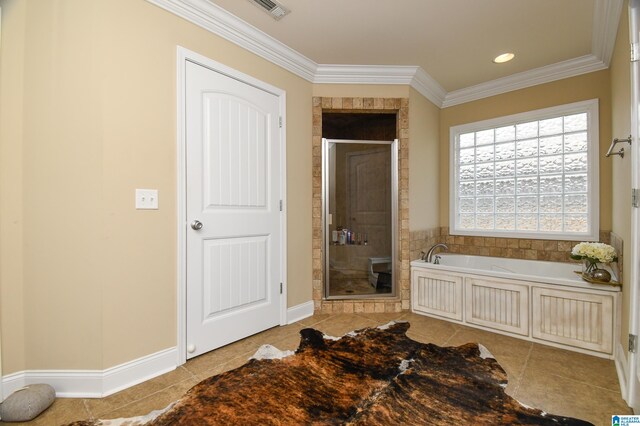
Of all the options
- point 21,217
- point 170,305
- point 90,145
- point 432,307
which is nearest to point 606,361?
point 432,307

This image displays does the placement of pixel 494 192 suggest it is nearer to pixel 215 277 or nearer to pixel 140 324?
pixel 215 277

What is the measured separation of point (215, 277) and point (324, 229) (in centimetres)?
122

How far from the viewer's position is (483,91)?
339 centimetres

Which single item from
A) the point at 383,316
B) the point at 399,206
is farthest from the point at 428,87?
the point at 383,316

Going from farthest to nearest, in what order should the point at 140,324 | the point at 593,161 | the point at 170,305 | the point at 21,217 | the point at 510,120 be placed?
the point at 510,120 < the point at 593,161 < the point at 170,305 < the point at 140,324 < the point at 21,217

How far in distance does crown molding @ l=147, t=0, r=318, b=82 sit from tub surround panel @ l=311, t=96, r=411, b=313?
0.39 meters

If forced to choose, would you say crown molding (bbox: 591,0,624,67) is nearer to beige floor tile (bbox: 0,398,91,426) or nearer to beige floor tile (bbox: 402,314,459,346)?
beige floor tile (bbox: 402,314,459,346)

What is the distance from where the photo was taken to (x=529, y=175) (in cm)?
316

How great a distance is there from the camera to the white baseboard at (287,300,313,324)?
2688 millimetres

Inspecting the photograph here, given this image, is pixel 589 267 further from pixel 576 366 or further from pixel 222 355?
Answer: pixel 222 355

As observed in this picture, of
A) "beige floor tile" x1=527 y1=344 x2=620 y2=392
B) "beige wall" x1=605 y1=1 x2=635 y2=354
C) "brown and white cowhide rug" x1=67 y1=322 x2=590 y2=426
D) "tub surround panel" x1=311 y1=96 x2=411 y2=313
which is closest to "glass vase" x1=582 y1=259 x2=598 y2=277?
"beige wall" x1=605 y1=1 x2=635 y2=354

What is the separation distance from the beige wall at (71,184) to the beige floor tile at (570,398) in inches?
91.1

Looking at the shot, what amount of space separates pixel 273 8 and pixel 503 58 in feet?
7.24

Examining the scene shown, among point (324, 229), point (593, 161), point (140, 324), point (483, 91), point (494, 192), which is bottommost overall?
point (140, 324)
